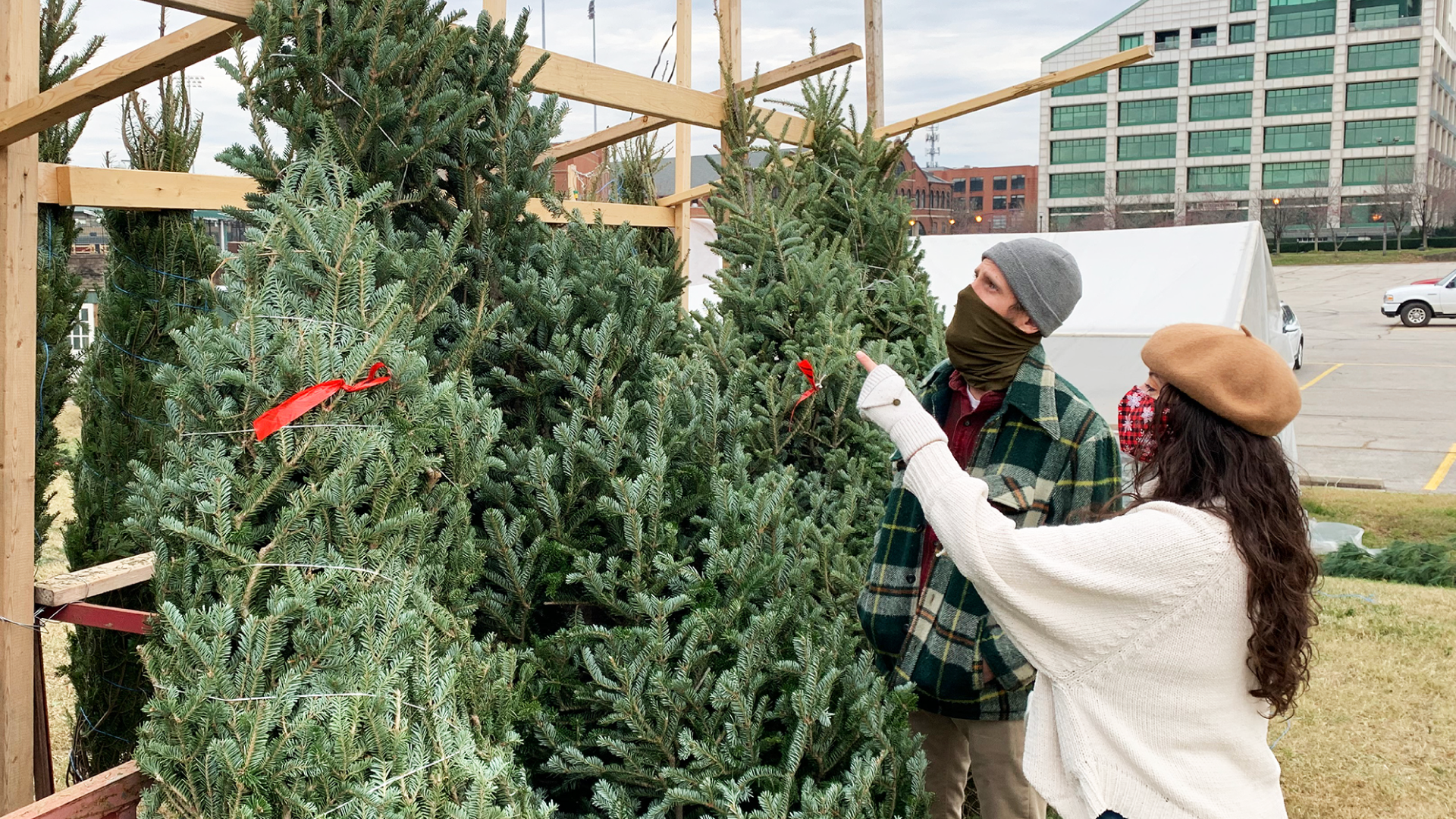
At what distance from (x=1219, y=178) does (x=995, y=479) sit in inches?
3024

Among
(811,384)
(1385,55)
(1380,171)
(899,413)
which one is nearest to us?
(899,413)

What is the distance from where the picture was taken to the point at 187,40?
106 inches

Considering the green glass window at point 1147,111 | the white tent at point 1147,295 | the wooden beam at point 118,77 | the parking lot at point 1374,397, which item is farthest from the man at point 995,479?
A: the green glass window at point 1147,111

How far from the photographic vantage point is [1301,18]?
68250 millimetres

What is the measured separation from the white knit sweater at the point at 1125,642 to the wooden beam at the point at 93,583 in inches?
81.8

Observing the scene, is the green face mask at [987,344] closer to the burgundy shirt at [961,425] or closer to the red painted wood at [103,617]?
the burgundy shirt at [961,425]

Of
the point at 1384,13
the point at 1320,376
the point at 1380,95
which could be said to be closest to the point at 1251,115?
the point at 1380,95

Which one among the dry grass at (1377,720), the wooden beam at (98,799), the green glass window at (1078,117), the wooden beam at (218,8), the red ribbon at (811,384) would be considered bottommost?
the dry grass at (1377,720)

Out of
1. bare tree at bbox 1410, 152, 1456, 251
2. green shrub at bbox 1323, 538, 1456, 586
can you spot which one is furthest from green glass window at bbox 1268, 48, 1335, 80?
→ green shrub at bbox 1323, 538, 1456, 586

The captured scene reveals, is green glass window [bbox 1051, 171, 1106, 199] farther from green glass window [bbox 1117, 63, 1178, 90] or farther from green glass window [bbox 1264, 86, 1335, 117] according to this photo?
green glass window [bbox 1264, 86, 1335, 117]

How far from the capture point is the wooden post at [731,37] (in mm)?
5348

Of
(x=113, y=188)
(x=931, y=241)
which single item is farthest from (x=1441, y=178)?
(x=113, y=188)

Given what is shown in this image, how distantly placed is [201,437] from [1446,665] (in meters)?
6.83

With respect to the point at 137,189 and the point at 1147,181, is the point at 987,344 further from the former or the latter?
the point at 1147,181
